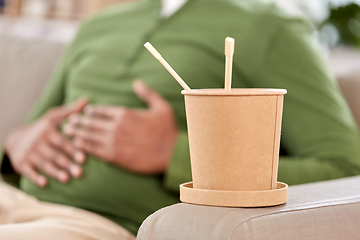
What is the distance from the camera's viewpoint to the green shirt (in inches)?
36.1

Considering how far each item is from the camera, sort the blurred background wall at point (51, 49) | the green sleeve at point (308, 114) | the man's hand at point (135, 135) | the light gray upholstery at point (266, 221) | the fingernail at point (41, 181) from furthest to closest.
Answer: the blurred background wall at point (51, 49) < the fingernail at point (41, 181) < the man's hand at point (135, 135) < the green sleeve at point (308, 114) < the light gray upholstery at point (266, 221)

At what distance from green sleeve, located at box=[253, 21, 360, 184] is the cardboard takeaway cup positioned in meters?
0.31

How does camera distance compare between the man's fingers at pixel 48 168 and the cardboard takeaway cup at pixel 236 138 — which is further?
the man's fingers at pixel 48 168

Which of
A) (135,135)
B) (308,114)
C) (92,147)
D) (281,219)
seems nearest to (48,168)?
(92,147)

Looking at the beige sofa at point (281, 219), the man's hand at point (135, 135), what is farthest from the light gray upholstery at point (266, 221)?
the man's hand at point (135, 135)

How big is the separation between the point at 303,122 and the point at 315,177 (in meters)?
0.13

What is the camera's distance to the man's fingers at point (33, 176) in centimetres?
Result: 111

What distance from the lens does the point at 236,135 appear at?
1.78 ft

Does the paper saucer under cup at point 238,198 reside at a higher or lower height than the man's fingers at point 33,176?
higher

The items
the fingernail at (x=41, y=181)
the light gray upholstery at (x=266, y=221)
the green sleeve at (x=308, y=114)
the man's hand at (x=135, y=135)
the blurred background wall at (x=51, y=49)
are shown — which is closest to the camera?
the light gray upholstery at (x=266, y=221)

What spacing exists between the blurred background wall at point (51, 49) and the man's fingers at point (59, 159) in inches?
16.4

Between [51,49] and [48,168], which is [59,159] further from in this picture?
[51,49]

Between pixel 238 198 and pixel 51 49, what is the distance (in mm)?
1202

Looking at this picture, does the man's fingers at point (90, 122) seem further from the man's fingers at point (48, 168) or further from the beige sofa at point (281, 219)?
the beige sofa at point (281, 219)
